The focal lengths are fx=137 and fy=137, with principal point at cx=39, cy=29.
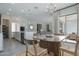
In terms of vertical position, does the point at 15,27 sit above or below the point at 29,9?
below

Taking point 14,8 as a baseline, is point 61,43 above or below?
below

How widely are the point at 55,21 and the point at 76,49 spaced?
619 millimetres

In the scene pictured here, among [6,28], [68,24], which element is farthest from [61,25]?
[6,28]

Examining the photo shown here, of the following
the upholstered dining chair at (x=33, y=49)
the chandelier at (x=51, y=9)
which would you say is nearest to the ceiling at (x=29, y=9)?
the chandelier at (x=51, y=9)

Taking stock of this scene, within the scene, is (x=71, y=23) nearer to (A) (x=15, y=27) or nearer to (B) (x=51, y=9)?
(B) (x=51, y=9)

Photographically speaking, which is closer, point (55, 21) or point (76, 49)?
point (76, 49)

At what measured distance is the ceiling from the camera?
2.34 m

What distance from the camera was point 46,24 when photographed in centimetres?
246

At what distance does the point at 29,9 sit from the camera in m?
2.43

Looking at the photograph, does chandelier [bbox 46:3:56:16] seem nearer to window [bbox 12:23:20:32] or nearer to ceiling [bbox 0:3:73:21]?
ceiling [bbox 0:3:73:21]

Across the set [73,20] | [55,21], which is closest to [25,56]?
[55,21]

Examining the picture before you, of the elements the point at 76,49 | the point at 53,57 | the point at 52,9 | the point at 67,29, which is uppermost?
the point at 52,9

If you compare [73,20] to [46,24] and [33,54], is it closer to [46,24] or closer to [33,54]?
[46,24]

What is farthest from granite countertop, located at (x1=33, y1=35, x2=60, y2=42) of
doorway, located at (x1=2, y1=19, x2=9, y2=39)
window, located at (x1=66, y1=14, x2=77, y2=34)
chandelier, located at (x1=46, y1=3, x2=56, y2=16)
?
doorway, located at (x1=2, y1=19, x2=9, y2=39)
